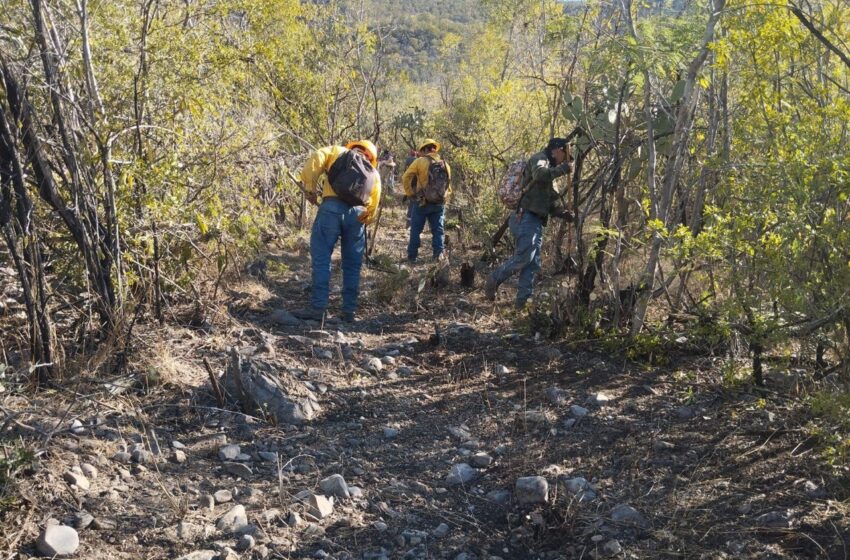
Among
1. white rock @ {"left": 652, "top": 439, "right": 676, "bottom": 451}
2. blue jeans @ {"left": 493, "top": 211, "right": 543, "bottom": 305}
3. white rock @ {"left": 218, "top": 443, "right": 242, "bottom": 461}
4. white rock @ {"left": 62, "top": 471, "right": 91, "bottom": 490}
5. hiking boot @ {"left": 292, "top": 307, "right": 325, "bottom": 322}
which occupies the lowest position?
white rock @ {"left": 652, "top": 439, "right": 676, "bottom": 451}

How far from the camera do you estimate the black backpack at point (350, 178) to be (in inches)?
230

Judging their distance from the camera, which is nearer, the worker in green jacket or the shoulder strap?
the worker in green jacket

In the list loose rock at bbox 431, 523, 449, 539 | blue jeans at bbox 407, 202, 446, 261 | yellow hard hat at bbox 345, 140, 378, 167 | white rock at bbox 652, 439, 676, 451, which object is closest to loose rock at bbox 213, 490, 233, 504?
loose rock at bbox 431, 523, 449, 539

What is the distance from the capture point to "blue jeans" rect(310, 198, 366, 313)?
19.7 ft

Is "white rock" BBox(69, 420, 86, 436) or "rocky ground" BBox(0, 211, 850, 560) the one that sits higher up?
"white rock" BBox(69, 420, 86, 436)

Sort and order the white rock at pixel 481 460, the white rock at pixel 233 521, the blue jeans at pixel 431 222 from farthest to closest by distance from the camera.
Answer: the blue jeans at pixel 431 222, the white rock at pixel 481 460, the white rock at pixel 233 521

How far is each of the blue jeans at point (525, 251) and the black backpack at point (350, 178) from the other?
4.93ft

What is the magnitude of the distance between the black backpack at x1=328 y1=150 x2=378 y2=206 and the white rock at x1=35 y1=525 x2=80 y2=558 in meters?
3.64

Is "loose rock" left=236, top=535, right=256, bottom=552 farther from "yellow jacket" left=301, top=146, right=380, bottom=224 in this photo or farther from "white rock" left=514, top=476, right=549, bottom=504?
"yellow jacket" left=301, top=146, right=380, bottom=224

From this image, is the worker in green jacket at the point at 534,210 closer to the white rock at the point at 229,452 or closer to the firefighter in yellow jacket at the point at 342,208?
the firefighter in yellow jacket at the point at 342,208

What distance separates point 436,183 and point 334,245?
2.96 meters

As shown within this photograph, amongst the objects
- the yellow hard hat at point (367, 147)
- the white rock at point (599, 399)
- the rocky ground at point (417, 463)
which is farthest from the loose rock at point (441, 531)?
the yellow hard hat at point (367, 147)

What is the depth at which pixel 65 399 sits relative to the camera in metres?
3.73

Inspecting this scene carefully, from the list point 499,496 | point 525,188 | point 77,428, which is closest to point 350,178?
point 525,188
